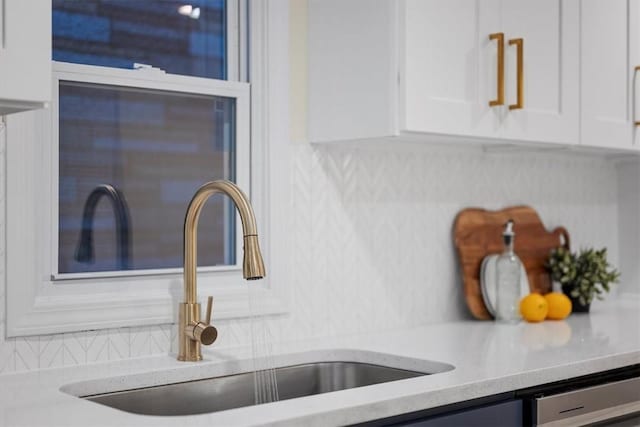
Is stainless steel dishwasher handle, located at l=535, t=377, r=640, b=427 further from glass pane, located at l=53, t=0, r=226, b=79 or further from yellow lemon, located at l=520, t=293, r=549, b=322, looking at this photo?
glass pane, located at l=53, t=0, r=226, b=79

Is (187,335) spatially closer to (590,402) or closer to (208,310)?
(208,310)

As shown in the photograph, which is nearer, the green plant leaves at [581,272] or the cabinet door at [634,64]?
the cabinet door at [634,64]

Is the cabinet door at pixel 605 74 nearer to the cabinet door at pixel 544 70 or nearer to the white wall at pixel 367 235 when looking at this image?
the cabinet door at pixel 544 70

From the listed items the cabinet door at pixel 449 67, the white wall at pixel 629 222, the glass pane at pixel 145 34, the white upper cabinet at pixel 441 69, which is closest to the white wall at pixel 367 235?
the white upper cabinet at pixel 441 69

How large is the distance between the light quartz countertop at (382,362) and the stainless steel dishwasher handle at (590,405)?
46 mm

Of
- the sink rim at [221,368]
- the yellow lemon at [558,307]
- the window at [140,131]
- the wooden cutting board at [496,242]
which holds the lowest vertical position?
the sink rim at [221,368]

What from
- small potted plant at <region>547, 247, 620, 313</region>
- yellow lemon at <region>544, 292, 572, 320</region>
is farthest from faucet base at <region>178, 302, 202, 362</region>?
small potted plant at <region>547, 247, 620, 313</region>

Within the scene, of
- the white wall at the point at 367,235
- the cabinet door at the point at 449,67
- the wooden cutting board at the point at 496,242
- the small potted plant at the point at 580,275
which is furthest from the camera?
the small potted plant at the point at 580,275

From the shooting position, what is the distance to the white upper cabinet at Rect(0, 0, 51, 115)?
139 cm

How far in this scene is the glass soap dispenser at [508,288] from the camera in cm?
270

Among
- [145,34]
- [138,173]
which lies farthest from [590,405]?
[145,34]

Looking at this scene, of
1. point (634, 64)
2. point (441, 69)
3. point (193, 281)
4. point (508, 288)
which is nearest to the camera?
point (193, 281)

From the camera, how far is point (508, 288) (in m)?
2.70

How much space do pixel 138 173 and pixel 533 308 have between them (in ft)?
4.26
